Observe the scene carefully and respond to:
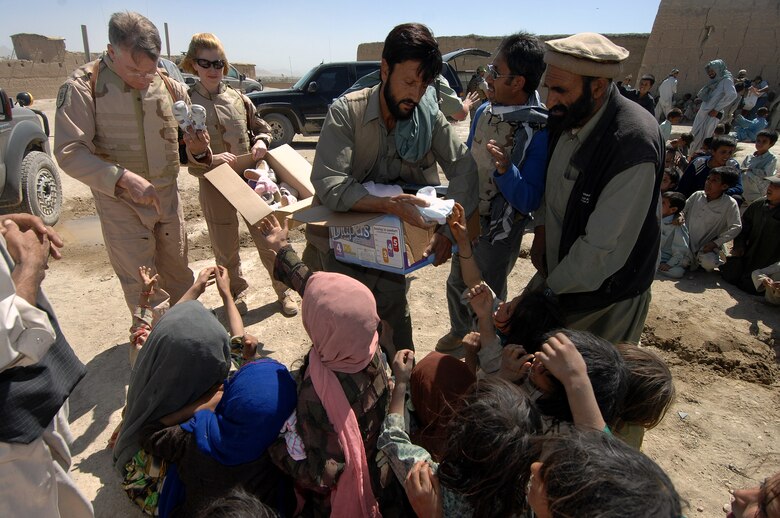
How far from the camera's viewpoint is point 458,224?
229cm

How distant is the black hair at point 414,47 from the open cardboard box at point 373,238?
2.31ft

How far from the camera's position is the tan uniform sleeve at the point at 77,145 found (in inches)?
107

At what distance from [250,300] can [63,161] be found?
192 cm

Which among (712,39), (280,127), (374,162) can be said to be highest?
(712,39)

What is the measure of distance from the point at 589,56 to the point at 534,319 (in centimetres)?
116

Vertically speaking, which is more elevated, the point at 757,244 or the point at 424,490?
the point at 424,490

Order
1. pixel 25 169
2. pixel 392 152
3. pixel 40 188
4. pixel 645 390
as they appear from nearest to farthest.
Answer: pixel 645 390 < pixel 392 152 < pixel 25 169 < pixel 40 188

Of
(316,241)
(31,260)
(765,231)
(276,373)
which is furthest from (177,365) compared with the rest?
(765,231)

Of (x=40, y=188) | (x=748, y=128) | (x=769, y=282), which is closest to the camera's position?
(x=769, y=282)

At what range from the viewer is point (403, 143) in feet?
7.66

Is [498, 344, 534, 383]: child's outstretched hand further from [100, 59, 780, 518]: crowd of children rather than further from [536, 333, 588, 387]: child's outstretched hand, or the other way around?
[536, 333, 588, 387]: child's outstretched hand

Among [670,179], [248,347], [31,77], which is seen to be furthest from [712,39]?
[31,77]

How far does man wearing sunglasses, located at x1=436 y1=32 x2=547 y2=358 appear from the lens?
2518mm

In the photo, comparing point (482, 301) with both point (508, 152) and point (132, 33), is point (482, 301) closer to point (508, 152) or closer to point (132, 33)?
point (508, 152)
